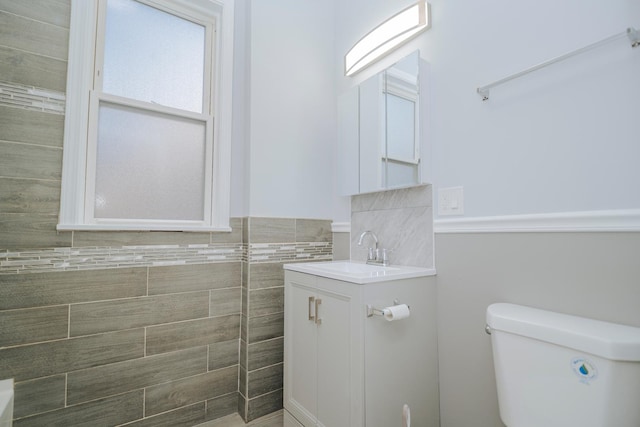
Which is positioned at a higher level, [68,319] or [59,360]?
[68,319]

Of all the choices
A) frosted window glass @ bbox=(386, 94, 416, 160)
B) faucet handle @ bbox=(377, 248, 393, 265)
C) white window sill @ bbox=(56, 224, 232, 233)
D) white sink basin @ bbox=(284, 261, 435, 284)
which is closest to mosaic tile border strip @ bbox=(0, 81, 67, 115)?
white window sill @ bbox=(56, 224, 232, 233)

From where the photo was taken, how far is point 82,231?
1326 millimetres

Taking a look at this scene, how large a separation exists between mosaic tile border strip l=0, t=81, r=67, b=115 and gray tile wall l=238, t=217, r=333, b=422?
100 centimetres

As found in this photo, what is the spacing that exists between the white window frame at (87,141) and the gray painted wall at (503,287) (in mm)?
1223

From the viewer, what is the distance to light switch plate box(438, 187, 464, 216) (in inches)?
50.1

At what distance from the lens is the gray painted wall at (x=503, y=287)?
0.87m

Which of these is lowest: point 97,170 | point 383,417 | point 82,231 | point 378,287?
point 383,417

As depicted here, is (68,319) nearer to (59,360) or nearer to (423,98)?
(59,360)

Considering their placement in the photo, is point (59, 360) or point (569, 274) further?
point (59, 360)

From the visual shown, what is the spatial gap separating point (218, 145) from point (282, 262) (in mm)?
784

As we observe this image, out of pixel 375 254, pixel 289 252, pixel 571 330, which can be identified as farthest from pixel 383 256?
pixel 571 330

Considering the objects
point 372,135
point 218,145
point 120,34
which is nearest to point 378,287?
point 372,135

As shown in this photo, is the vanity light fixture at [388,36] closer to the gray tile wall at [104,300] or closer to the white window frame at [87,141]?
the white window frame at [87,141]

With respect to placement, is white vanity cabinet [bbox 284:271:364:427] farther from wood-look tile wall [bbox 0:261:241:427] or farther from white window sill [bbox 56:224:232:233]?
white window sill [bbox 56:224:232:233]
